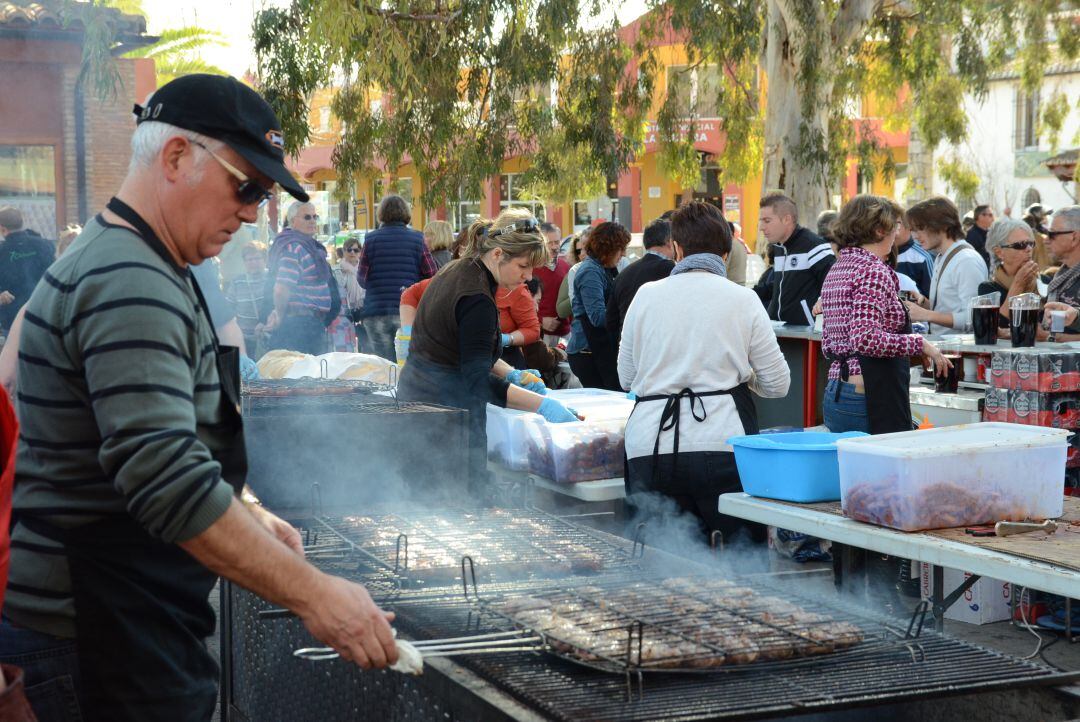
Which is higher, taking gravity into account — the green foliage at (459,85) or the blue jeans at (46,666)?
the green foliage at (459,85)

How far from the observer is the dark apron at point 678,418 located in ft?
15.3

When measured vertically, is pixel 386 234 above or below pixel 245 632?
above

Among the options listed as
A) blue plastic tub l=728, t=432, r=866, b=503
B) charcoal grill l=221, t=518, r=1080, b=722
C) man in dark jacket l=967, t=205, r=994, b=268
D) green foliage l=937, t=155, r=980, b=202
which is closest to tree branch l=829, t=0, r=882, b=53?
man in dark jacket l=967, t=205, r=994, b=268

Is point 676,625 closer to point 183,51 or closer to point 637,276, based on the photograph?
point 637,276

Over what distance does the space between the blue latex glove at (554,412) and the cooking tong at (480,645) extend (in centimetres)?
303

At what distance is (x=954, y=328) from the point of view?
7.60m

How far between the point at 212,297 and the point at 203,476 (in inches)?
118

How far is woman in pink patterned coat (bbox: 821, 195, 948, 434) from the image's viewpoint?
511cm

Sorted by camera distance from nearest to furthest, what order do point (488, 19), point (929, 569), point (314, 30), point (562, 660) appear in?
point (562, 660)
point (929, 569)
point (314, 30)
point (488, 19)

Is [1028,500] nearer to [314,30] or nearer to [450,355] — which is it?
[450,355]

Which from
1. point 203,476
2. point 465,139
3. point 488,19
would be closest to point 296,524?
point 203,476

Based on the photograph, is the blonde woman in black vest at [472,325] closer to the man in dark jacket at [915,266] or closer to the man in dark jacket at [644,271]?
the man in dark jacket at [644,271]

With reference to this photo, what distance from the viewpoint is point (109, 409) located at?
1.90 meters

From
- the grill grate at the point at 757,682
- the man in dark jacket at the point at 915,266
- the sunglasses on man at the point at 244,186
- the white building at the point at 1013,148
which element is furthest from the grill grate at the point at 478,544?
the white building at the point at 1013,148
